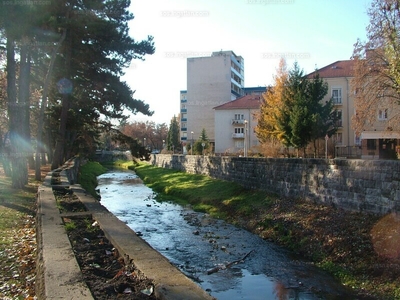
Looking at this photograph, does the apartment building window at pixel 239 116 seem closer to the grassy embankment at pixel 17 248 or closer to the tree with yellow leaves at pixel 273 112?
the tree with yellow leaves at pixel 273 112

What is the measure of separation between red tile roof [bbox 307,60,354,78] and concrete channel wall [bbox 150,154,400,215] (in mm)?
33940

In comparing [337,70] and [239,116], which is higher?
[337,70]

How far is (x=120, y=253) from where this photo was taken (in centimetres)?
591

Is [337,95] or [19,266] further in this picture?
[337,95]

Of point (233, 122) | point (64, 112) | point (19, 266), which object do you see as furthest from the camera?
point (233, 122)

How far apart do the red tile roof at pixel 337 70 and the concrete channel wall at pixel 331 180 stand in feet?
111

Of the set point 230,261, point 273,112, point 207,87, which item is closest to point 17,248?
point 230,261

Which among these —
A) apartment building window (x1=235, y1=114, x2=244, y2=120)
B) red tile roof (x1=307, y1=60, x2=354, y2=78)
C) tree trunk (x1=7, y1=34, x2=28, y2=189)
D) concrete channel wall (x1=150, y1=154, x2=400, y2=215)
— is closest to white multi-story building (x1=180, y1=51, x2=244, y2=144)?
apartment building window (x1=235, y1=114, x2=244, y2=120)

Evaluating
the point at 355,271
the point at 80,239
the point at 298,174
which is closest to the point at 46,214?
the point at 80,239

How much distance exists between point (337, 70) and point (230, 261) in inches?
1853

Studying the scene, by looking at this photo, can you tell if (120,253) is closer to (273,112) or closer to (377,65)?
(377,65)

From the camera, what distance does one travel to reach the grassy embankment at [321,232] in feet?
27.1

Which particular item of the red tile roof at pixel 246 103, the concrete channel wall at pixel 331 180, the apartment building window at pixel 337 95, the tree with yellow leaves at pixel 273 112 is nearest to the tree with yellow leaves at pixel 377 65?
the tree with yellow leaves at pixel 273 112

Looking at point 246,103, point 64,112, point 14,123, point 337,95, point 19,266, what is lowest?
point 19,266
